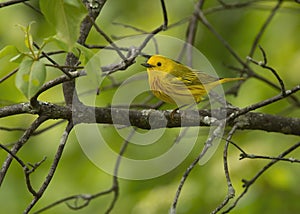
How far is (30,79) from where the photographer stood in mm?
1487

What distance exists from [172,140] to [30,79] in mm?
2469

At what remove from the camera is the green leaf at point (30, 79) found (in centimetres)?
149

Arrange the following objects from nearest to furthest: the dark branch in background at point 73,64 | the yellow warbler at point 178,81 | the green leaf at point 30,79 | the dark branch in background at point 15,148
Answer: the green leaf at point 30,79 < the dark branch in background at point 15,148 < the dark branch in background at point 73,64 < the yellow warbler at point 178,81

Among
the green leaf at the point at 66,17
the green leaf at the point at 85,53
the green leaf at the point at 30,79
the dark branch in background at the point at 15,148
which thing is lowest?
the dark branch in background at the point at 15,148

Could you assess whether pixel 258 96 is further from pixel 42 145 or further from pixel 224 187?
pixel 42 145

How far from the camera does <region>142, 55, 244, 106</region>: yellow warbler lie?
9.80 ft

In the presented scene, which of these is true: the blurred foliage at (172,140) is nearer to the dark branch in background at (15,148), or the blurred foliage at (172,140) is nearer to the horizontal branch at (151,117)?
the horizontal branch at (151,117)

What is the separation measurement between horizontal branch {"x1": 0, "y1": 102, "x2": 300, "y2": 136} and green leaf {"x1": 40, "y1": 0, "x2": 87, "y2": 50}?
2.24 ft

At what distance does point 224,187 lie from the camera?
3307 millimetres

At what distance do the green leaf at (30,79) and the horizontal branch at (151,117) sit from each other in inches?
26.1

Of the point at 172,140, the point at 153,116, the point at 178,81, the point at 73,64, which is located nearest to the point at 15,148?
the point at 73,64

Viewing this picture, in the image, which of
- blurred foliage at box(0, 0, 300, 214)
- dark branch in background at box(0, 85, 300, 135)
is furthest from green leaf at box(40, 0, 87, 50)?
blurred foliage at box(0, 0, 300, 214)

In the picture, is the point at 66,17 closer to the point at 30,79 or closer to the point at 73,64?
the point at 30,79

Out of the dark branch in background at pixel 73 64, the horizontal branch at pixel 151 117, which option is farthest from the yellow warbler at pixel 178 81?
the dark branch in background at pixel 73 64
